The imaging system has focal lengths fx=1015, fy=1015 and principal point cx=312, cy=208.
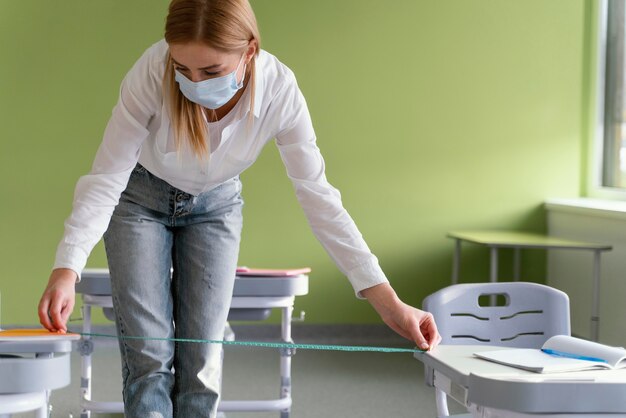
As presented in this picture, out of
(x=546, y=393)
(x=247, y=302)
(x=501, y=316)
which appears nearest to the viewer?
(x=546, y=393)

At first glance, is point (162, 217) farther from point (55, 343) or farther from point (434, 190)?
point (434, 190)

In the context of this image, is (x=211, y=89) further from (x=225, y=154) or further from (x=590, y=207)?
(x=590, y=207)

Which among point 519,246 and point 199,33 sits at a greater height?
point 199,33

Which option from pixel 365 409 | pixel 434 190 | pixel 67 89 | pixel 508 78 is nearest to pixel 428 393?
pixel 365 409

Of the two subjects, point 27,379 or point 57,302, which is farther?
point 27,379

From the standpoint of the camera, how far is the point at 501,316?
232 cm

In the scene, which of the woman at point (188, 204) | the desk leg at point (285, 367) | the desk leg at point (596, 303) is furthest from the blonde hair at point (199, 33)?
the desk leg at point (596, 303)

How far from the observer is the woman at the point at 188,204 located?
1750mm

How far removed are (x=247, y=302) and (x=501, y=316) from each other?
1.07 metres

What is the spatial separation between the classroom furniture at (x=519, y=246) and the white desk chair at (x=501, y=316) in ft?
6.87

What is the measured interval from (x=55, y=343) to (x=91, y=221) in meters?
0.30

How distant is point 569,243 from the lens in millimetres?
4566

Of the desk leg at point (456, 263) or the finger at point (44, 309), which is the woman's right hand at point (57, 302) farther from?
the desk leg at point (456, 263)

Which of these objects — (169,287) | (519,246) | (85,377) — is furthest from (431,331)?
(519,246)
